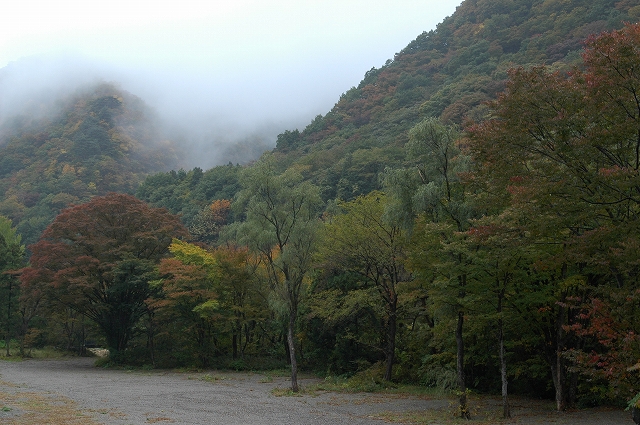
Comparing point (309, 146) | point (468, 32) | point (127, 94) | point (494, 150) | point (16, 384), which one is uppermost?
point (127, 94)

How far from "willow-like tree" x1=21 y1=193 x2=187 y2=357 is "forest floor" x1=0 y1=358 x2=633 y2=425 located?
8.03 meters

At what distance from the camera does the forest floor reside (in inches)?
517

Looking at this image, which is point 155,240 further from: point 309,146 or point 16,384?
point 309,146

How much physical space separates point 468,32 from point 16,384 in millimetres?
89333

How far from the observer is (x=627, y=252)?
401 inches

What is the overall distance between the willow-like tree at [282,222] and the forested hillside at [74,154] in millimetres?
64308

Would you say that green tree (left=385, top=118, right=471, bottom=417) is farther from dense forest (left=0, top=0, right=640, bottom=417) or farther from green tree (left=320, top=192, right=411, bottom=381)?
green tree (left=320, top=192, right=411, bottom=381)

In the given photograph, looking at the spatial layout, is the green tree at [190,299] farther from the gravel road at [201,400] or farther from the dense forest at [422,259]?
the gravel road at [201,400]

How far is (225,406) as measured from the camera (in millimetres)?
16375

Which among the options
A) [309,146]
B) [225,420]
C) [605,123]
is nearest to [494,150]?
[605,123]

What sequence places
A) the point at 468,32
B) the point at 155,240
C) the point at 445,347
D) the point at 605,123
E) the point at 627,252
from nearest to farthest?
the point at 627,252
the point at 605,123
the point at 445,347
the point at 155,240
the point at 468,32

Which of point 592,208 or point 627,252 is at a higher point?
point 592,208

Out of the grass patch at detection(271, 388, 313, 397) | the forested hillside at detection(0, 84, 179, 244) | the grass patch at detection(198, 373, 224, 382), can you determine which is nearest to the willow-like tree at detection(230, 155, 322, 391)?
the grass patch at detection(271, 388, 313, 397)

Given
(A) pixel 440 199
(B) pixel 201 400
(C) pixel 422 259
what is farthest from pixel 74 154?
(A) pixel 440 199
